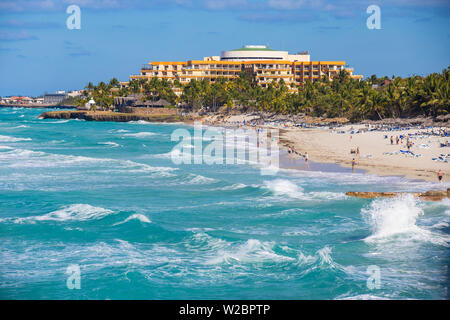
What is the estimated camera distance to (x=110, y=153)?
56562 millimetres

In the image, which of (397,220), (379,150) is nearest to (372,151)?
(379,150)

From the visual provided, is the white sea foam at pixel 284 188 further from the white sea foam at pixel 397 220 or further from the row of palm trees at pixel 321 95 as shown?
the row of palm trees at pixel 321 95

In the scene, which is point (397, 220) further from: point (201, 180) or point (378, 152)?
point (378, 152)

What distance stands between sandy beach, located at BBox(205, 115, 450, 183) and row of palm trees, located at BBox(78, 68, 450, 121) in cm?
1213

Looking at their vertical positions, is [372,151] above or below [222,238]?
above

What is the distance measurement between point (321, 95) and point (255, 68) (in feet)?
130

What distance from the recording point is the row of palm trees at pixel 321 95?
78869 millimetres

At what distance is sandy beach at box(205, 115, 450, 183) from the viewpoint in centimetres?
3828

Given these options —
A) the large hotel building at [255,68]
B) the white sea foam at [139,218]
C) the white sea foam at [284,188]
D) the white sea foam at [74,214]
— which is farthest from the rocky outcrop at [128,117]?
the white sea foam at [139,218]

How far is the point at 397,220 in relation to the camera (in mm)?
23922

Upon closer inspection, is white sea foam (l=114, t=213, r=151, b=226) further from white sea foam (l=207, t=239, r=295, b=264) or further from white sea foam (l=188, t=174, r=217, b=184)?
white sea foam (l=188, t=174, r=217, b=184)

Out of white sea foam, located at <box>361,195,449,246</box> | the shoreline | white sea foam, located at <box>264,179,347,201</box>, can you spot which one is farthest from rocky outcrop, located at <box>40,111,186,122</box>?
white sea foam, located at <box>361,195,449,246</box>
